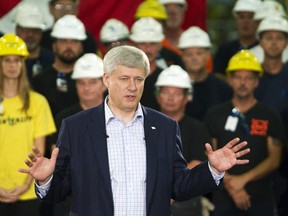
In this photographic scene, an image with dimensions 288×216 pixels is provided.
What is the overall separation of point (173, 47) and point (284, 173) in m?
2.31

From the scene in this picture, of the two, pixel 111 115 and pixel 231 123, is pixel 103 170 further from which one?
pixel 231 123

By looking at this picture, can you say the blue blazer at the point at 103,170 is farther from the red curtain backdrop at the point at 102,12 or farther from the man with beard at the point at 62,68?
the red curtain backdrop at the point at 102,12

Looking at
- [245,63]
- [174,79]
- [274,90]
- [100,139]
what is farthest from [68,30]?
[100,139]

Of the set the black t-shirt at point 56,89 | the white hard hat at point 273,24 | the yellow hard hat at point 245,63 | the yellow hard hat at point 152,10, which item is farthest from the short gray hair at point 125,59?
the yellow hard hat at point 152,10

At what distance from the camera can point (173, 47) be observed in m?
12.1

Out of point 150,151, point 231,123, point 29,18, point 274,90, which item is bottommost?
point 231,123

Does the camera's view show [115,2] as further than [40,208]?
Yes

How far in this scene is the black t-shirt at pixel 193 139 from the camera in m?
9.55

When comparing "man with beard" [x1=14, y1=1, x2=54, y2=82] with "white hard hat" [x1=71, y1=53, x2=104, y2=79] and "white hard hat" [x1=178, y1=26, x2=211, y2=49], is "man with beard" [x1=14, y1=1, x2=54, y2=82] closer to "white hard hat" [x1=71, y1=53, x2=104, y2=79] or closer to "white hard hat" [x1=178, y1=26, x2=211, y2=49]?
"white hard hat" [x1=71, y1=53, x2=104, y2=79]

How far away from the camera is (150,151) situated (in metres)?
6.56

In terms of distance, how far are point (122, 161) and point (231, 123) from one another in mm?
3633

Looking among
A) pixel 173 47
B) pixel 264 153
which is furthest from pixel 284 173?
pixel 173 47

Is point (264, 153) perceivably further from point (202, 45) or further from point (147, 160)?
point (147, 160)

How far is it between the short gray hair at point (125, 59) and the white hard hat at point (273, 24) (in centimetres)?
497
